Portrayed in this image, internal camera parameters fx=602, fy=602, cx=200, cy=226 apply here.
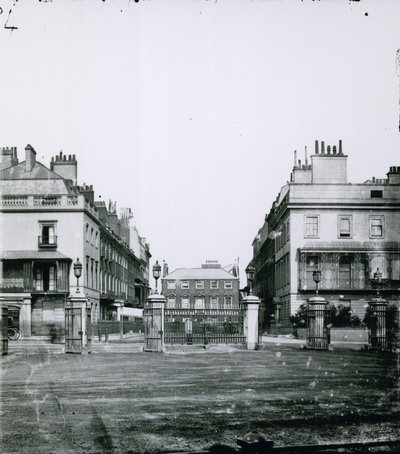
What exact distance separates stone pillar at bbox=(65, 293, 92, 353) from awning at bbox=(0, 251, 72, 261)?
1936 centimetres

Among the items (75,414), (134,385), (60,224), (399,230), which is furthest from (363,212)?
(75,414)

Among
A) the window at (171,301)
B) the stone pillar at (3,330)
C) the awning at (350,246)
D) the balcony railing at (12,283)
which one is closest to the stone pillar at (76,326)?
the stone pillar at (3,330)

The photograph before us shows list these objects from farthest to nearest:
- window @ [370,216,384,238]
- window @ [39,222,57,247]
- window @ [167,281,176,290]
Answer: window @ [167,281,176,290] < window @ [370,216,384,238] < window @ [39,222,57,247]

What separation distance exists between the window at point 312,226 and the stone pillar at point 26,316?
66.7ft

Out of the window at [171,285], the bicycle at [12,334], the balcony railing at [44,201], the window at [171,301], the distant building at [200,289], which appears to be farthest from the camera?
the window at [171,285]

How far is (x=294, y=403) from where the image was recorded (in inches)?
359

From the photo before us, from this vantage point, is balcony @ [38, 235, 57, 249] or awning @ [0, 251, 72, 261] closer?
awning @ [0, 251, 72, 261]

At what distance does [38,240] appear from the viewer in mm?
42062

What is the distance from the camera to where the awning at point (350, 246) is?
1693 inches

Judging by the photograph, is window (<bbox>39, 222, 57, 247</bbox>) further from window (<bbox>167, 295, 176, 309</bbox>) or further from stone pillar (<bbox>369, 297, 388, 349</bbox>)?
window (<bbox>167, 295, 176, 309</bbox>)

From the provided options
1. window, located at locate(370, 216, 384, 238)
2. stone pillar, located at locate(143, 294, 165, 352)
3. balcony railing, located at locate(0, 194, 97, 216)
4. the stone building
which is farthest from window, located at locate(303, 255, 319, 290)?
stone pillar, located at locate(143, 294, 165, 352)

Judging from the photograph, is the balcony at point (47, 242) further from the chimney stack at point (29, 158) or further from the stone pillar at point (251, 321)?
the stone pillar at point (251, 321)

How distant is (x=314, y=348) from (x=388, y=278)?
68.2 ft

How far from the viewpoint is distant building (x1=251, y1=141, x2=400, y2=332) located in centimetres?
4300
